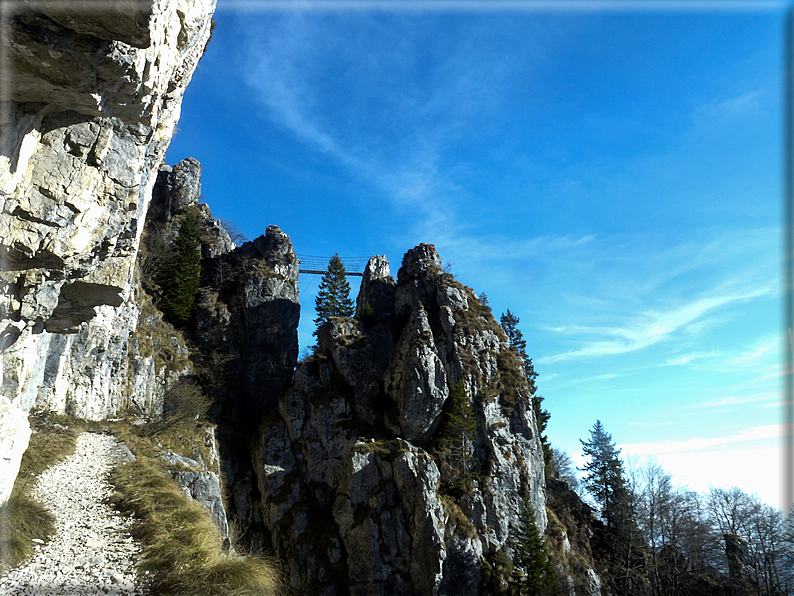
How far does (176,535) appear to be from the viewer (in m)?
9.21

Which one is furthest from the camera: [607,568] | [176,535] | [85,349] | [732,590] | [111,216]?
[607,568]

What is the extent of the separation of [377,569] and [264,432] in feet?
50.0

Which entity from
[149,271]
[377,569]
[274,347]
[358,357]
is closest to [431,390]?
[358,357]

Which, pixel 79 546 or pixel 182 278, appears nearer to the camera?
pixel 79 546

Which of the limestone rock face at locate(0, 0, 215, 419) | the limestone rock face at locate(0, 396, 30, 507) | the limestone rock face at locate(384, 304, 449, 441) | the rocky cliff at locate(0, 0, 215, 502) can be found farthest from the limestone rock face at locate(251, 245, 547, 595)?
the limestone rock face at locate(0, 396, 30, 507)

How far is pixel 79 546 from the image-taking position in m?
8.27

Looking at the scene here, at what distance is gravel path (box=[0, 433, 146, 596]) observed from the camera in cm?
702

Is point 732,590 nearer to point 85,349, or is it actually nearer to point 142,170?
point 142,170

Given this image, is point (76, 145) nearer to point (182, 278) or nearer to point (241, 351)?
point (182, 278)

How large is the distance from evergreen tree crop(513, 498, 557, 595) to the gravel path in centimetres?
2900

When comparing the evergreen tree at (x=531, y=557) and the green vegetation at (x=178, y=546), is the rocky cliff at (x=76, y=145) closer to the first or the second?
the green vegetation at (x=178, y=546)

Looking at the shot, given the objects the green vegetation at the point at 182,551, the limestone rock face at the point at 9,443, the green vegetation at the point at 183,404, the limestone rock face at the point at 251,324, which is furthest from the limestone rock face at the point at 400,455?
the limestone rock face at the point at 9,443

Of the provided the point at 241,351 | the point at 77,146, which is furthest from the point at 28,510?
the point at 241,351

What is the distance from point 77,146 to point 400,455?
30550mm
